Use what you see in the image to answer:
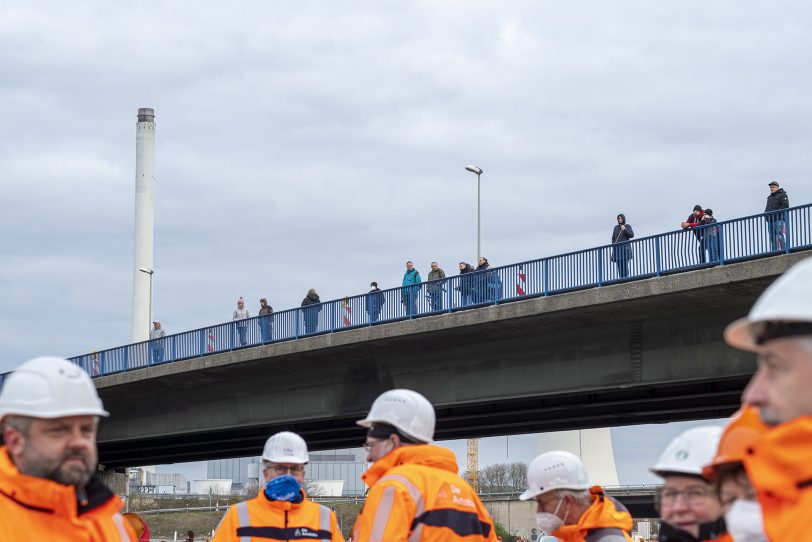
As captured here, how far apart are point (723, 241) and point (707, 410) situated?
8.76m

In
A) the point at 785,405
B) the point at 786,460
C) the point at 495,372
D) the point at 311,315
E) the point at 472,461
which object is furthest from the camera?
the point at 472,461

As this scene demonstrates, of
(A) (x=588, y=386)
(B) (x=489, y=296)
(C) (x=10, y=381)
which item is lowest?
(C) (x=10, y=381)

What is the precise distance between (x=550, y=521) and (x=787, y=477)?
478 centimetres

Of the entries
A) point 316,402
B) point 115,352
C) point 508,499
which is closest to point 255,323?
point 316,402

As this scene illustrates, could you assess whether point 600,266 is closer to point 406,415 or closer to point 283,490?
point 283,490

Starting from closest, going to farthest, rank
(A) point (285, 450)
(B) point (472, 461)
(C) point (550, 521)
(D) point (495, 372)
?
(C) point (550, 521)
(A) point (285, 450)
(D) point (495, 372)
(B) point (472, 461)

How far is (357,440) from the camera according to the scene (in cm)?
4394

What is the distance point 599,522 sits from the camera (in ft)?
24.4

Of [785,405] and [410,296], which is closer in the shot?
[785,405]

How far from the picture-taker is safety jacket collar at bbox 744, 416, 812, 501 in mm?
2918

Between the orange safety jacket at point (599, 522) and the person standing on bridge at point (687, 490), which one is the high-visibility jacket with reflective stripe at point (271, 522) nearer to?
the orange safety jacket at point (599, 522)

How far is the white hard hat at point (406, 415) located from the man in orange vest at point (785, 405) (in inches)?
172

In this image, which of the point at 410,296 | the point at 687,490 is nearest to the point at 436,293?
the point at 410,296

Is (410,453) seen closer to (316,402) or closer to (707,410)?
(707,410)
